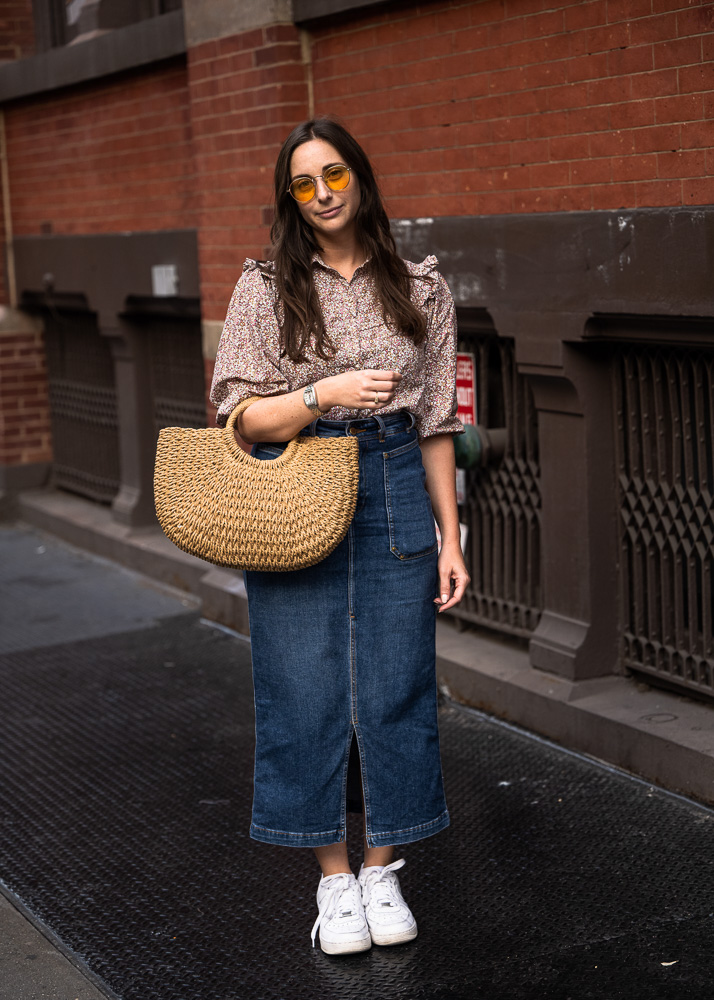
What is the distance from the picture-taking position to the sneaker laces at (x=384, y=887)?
140 inches

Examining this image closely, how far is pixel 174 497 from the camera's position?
330 centimetres

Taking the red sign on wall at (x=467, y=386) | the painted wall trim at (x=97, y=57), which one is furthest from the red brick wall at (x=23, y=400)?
the red sign on wall at (x=467, y=386)

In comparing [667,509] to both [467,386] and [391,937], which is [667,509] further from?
[391,937]

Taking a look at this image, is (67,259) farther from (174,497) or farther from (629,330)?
(174,497)

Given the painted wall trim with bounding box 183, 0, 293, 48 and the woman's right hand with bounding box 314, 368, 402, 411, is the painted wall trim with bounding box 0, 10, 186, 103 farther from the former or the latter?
the woman's right hand with bounding box 314, 368, 402, 411

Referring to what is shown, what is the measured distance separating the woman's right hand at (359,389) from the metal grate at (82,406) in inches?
225

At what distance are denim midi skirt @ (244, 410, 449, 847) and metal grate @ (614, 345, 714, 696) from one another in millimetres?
1391

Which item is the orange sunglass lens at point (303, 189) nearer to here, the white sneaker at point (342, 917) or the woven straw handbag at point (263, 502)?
the woven straw handbag at point (263, 502)

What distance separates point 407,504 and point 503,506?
84.3 inches

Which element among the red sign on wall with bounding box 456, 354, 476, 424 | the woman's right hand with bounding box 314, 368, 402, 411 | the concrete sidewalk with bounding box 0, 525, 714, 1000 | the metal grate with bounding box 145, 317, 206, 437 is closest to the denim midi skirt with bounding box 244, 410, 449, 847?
the woman's right hand with bounding box 314, 368, 402, 411

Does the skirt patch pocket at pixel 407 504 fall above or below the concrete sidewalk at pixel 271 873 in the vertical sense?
above

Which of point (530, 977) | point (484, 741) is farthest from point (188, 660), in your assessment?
point (530, 977)

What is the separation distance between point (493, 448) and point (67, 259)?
13.7ft

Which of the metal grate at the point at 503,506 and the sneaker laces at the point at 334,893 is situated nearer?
the sneaker laces at the point at 334,893
